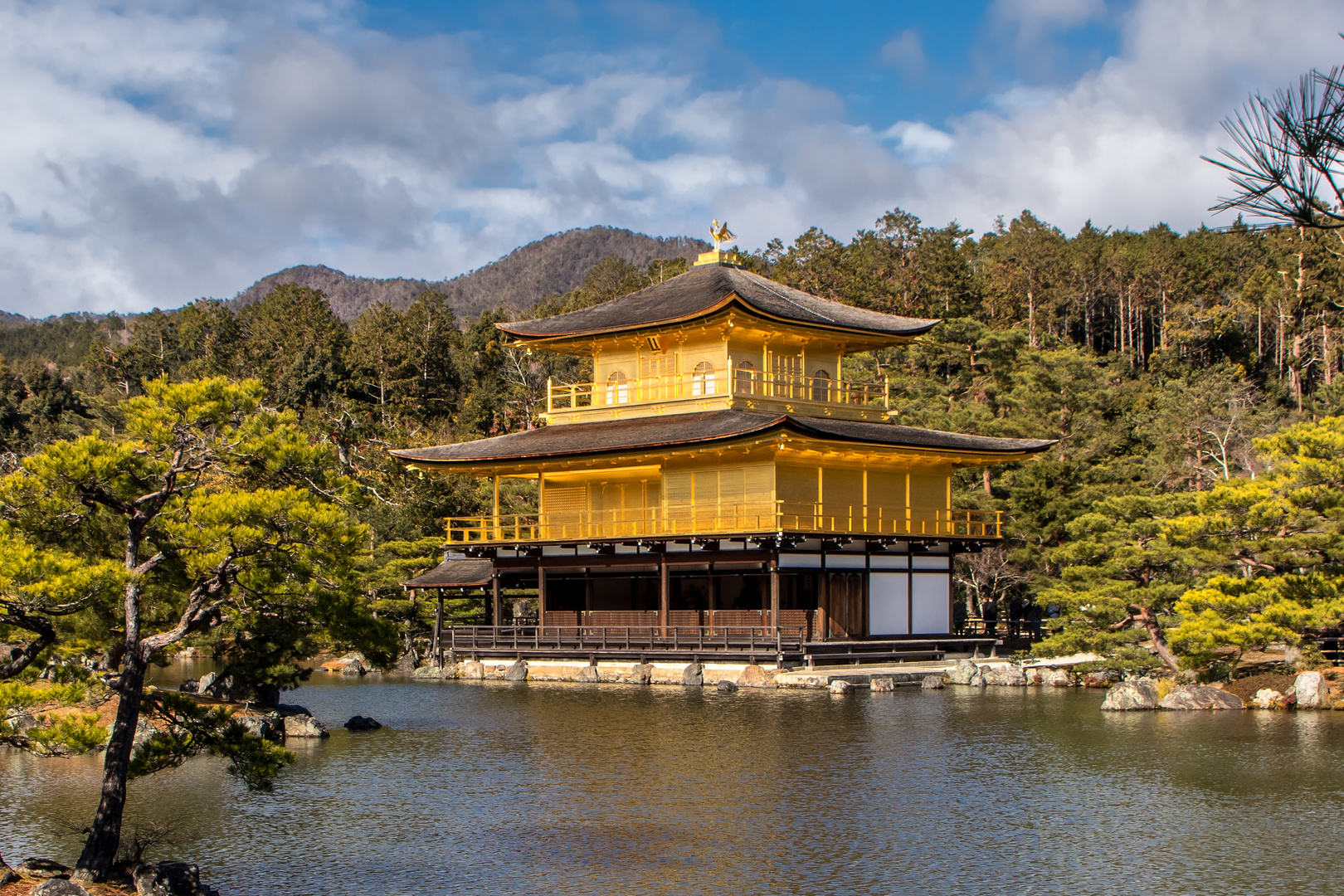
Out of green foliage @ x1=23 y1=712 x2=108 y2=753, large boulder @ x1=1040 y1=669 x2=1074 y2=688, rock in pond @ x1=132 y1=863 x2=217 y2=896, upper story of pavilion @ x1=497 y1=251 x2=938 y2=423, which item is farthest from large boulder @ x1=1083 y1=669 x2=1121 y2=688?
green foliage @ x1=23 y1=712 x2=108 y2=753

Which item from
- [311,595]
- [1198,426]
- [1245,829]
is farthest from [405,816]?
[1198,426]

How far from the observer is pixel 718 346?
121ft

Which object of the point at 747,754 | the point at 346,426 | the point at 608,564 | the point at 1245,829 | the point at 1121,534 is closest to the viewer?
the point at 1245,829

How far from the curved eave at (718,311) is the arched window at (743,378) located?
1561 millimetres

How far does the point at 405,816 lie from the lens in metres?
15.6

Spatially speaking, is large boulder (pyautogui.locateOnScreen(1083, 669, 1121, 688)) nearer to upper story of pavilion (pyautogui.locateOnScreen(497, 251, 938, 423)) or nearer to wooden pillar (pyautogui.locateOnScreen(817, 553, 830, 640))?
wooden pillar (pyautogui.locateOnScreen(817, 553, 830, 640))

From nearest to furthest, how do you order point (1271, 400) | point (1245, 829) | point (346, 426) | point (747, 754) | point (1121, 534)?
point (1245, 829) < point (747, 754) < point (1121, 534) < point (1271, 400) < point (346, 426)

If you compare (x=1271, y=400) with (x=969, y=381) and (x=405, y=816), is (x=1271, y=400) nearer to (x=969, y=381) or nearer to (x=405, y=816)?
(x=969, y=381)

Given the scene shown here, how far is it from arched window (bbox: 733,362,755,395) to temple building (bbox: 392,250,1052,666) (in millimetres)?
130

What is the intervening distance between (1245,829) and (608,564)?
2312 cm

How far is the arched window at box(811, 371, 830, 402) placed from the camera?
37250 millimetres

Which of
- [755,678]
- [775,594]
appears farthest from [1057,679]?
[755,678]

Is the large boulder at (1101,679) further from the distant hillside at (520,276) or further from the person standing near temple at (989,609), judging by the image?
the distant hillside at (520,276)

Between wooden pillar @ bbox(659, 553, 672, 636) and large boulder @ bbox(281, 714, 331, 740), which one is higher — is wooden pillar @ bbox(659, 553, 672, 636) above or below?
above
